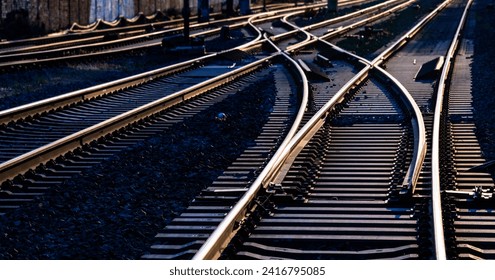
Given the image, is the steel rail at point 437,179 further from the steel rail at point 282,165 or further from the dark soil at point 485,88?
the dark soil at point 485,88

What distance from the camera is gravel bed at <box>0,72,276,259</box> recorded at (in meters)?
7.02

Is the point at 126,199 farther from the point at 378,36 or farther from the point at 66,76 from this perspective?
the point at 378,36

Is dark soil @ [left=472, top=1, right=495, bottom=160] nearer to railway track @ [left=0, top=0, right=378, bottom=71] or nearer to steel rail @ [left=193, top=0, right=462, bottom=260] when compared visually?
steel rail @ [left=193, top=0, right=462, bottom=260]

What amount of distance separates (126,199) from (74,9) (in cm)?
2516

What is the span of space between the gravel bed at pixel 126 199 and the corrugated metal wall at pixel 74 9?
59.0 feet

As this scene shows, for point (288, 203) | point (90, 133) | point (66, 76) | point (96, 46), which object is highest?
point (288, 203)

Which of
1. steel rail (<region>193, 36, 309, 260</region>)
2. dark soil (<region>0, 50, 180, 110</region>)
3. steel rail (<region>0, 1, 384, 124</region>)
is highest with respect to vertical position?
steel rail (<region>193, 36, 309, 260</region>)

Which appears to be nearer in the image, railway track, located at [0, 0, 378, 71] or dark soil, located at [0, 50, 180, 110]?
dark soil, located at [0, 50, 180, 110]

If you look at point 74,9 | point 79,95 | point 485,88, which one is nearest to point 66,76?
point 79,95

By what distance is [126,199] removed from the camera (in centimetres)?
834

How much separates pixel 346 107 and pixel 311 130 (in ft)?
8.42

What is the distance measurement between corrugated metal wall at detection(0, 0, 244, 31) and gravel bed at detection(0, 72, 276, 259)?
708 inches

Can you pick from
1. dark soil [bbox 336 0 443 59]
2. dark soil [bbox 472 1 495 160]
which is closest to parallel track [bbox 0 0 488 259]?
dark soil [bbox 472 1 495 160]
